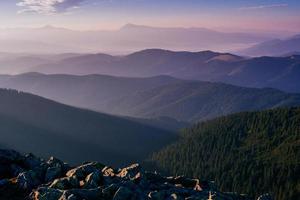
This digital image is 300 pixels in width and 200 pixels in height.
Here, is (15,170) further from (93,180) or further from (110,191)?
(110,191)

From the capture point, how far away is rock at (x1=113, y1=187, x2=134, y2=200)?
224 ft

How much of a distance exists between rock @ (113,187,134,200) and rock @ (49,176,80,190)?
907cm

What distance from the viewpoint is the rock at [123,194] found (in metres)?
68.3

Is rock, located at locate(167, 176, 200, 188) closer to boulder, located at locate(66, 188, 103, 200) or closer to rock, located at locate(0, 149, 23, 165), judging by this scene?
boulder, located at locate(66, 188, 103, 200)

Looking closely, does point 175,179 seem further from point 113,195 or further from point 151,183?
point 113,195

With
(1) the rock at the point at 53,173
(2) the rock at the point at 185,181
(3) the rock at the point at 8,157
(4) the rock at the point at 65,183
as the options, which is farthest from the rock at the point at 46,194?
(2) the rock at the point at 185,181

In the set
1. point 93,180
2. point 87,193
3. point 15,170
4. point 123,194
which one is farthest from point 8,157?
point 123,194

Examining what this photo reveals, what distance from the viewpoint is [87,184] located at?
243 ft

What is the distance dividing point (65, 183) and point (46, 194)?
6.82 meters

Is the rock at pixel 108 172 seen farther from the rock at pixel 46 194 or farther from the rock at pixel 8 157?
the rock at pixel 8 157

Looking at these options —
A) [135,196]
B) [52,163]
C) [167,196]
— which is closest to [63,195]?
[135,196]

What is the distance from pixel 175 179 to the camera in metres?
87.6

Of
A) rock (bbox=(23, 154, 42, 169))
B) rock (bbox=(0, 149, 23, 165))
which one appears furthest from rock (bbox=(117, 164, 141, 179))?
rock (bbox=(0, 149, 23, 165))

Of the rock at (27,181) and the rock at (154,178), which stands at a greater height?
the rock at (27,181)
